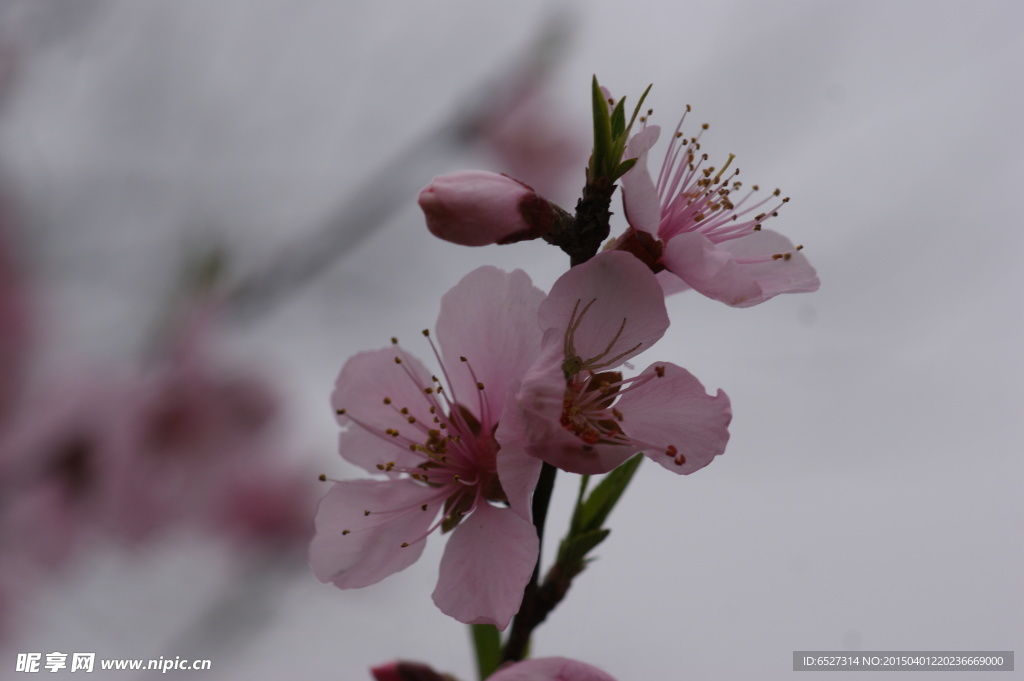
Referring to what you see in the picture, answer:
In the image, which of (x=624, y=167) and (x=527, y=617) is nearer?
(x=624, y=167)

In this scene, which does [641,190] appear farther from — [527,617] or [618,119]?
[527,617]

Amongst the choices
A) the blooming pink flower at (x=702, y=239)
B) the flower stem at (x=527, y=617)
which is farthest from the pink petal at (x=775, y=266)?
the flower stem at (x=527, y=617)

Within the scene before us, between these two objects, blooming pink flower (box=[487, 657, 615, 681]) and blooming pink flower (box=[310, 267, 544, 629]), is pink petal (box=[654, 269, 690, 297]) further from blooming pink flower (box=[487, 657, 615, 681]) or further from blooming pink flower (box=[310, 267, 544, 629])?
blooming pink flower (box=[487, 657, 615, 681])

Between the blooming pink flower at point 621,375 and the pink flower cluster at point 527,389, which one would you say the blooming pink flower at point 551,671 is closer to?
the pink flower cluster at point 527,389

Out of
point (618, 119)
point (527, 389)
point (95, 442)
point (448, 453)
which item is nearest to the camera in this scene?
point (527, 389)

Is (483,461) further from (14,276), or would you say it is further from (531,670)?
(14,276)

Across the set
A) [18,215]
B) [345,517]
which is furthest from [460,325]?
[18,215]

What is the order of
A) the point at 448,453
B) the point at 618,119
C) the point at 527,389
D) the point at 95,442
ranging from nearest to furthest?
the point at 527,389
the point at 618,119
the point at 448,453
the point at 95,442

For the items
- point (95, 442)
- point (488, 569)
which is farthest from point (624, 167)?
point (95, 442)
